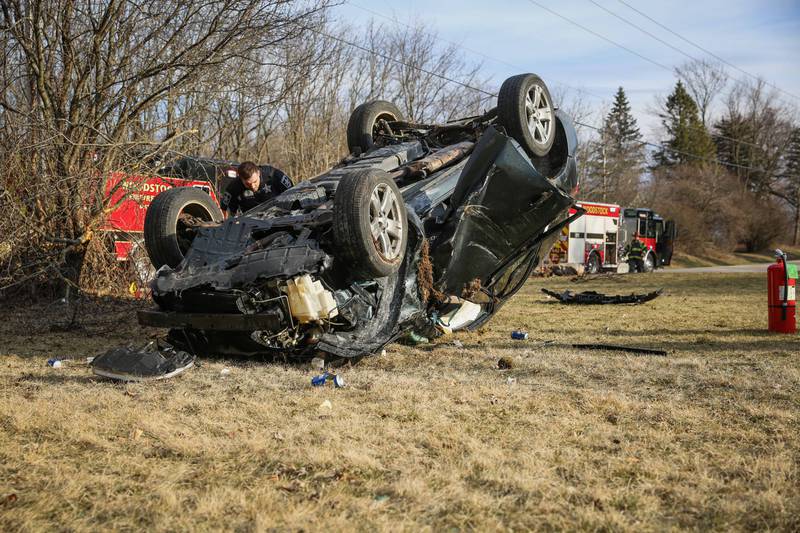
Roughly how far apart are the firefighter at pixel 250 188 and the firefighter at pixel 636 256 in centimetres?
2035

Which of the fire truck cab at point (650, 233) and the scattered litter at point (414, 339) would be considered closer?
the scattered litter at point (414, 339)

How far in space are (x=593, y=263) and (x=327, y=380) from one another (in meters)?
20.5

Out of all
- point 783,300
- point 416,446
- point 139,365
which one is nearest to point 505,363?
point 416,446

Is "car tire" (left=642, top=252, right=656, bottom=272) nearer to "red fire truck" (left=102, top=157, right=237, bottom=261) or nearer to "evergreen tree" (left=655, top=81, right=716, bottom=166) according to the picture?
"red fire truck" (left=102, top=157, right=237, bottom=261)

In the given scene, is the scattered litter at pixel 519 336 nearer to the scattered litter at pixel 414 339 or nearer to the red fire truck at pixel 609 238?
the scattered litter at pixel 414 339

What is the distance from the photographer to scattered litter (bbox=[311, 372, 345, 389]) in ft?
14.7

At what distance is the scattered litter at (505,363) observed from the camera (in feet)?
17.1

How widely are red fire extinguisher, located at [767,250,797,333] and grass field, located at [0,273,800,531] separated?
159 centimetres

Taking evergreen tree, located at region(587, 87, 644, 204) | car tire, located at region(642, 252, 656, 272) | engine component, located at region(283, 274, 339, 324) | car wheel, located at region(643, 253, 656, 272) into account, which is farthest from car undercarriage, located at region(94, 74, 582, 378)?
evergreen tree, located at region(587, 87, 644, 204)

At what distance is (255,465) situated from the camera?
9.53 ft

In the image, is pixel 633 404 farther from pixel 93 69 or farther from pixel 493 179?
pixel 93 69

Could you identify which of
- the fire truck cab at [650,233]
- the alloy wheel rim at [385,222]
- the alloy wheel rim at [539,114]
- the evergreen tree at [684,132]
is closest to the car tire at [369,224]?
the alloy wheel rim at [385,222]

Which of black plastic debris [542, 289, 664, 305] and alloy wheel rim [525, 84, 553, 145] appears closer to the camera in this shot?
alloy wheel rim [525, 84, 553, 145]

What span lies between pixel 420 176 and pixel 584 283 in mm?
11317
